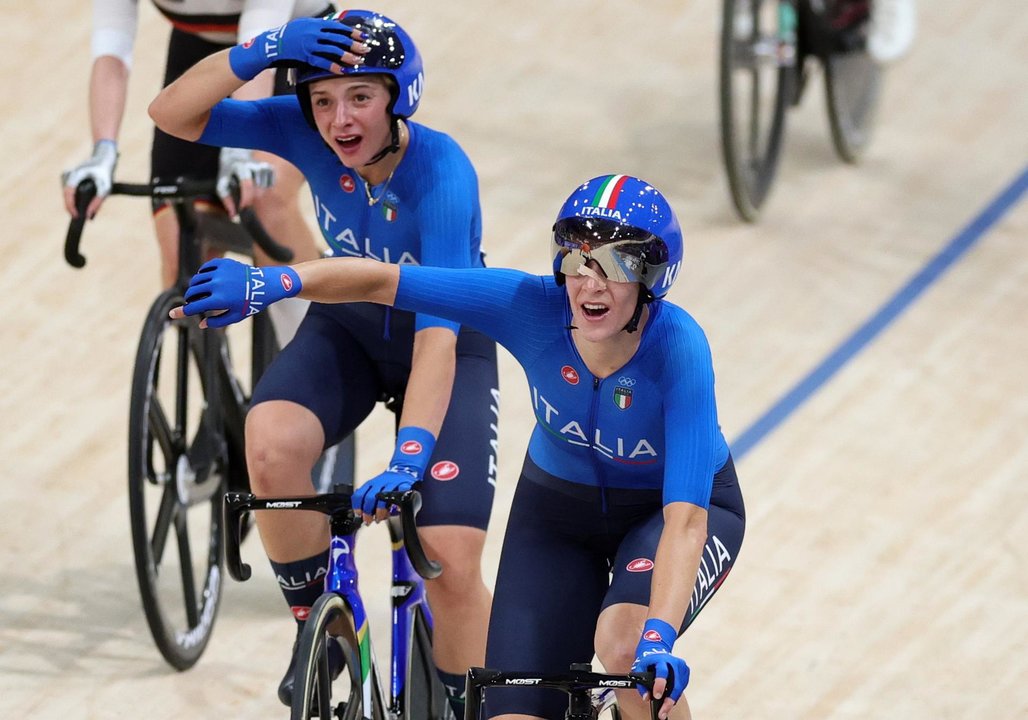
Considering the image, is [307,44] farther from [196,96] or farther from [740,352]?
[740,352]

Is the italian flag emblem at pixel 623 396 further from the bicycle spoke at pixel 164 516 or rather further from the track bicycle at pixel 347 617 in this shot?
the bicycle spoke at pixel 164 516

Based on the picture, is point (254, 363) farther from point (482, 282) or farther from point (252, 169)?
point (482, 282)

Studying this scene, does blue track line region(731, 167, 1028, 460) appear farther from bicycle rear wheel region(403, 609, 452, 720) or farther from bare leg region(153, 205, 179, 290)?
bicycle rear wheel region(403, 609, 452, 720)

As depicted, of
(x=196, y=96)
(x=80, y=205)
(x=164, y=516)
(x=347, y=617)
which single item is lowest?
(x=164, y=516)

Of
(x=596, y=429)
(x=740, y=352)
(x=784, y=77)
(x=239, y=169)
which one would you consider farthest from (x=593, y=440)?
(x=784, y=77)

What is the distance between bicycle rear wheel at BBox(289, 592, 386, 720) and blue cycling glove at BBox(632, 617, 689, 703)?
0.62 meters

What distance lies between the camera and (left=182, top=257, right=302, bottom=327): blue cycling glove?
3.29 meters

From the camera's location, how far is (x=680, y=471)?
337 cm

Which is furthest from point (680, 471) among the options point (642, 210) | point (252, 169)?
point (252, 169)

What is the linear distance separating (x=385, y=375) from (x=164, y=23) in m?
4.56

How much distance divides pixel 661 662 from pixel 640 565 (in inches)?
16.4

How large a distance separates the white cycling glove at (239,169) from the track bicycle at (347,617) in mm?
1148

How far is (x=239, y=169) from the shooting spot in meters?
4.61

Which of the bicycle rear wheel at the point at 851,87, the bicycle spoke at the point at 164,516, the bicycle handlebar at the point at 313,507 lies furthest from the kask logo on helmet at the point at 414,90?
the bicycle rear wheel at the point at 851,87
